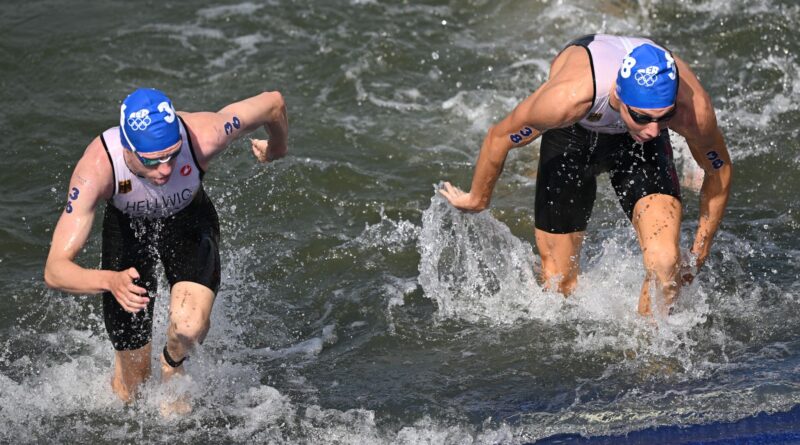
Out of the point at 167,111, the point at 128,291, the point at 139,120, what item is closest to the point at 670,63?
the point at 167,111

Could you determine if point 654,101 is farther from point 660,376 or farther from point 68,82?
point 68,82

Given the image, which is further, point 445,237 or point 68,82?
point 68,82

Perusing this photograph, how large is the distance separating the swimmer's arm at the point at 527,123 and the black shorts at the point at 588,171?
15.0 inches

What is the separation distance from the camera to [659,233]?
6.15 meters

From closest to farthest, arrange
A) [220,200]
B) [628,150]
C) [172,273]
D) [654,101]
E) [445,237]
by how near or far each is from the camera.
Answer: [654,101]
[172,273]
[628,150]
[445,237]
[220,200]

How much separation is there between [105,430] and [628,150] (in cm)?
335

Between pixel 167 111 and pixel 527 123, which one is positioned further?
pixel 527 123

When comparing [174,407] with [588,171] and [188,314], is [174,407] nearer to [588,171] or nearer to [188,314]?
[188,314]

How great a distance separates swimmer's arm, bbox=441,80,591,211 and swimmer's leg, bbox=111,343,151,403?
2053 mm

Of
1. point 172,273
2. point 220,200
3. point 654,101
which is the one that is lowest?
point 220,200

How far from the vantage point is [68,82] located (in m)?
11.1

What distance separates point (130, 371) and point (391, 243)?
2.66 metres

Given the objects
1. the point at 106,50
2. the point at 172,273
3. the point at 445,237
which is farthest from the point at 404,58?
the point at 172,273

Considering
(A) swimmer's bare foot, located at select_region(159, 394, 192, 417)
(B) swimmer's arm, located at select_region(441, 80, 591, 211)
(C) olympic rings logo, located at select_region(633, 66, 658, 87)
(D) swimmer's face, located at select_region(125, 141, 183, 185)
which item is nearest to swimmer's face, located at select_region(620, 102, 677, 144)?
(C) olympic rings logo, located at select_region(633, 66, 658, 87)
